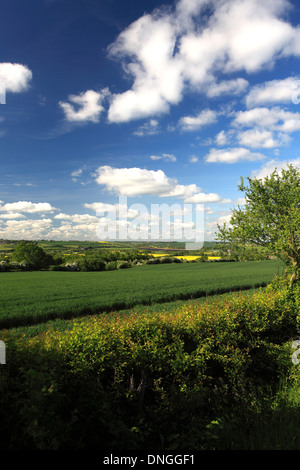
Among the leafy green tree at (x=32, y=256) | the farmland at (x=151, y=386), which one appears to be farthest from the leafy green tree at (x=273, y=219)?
the leafy green tree at (x=32, y=256)

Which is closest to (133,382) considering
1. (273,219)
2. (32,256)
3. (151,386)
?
(151,386)

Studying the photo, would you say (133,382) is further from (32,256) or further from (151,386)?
(32,256)

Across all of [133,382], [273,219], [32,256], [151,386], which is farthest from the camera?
[32,256]

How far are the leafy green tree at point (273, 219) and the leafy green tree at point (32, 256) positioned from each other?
200 ft

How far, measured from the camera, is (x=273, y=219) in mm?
9516

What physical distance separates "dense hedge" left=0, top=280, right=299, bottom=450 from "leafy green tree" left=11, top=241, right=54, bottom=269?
6298 cm

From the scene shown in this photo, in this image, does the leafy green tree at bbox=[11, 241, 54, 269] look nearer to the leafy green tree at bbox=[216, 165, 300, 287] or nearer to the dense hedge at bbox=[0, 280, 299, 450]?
the leafy green tree at bbox=[216, 165, 300, 287]

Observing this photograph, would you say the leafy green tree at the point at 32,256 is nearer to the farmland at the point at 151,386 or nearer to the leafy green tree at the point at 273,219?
the leafy green tree at the point at 273,219

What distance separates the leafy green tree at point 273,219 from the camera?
355 inches

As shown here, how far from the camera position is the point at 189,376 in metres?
4.77

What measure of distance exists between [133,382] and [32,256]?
214ft

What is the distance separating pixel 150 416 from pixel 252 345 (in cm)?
350
